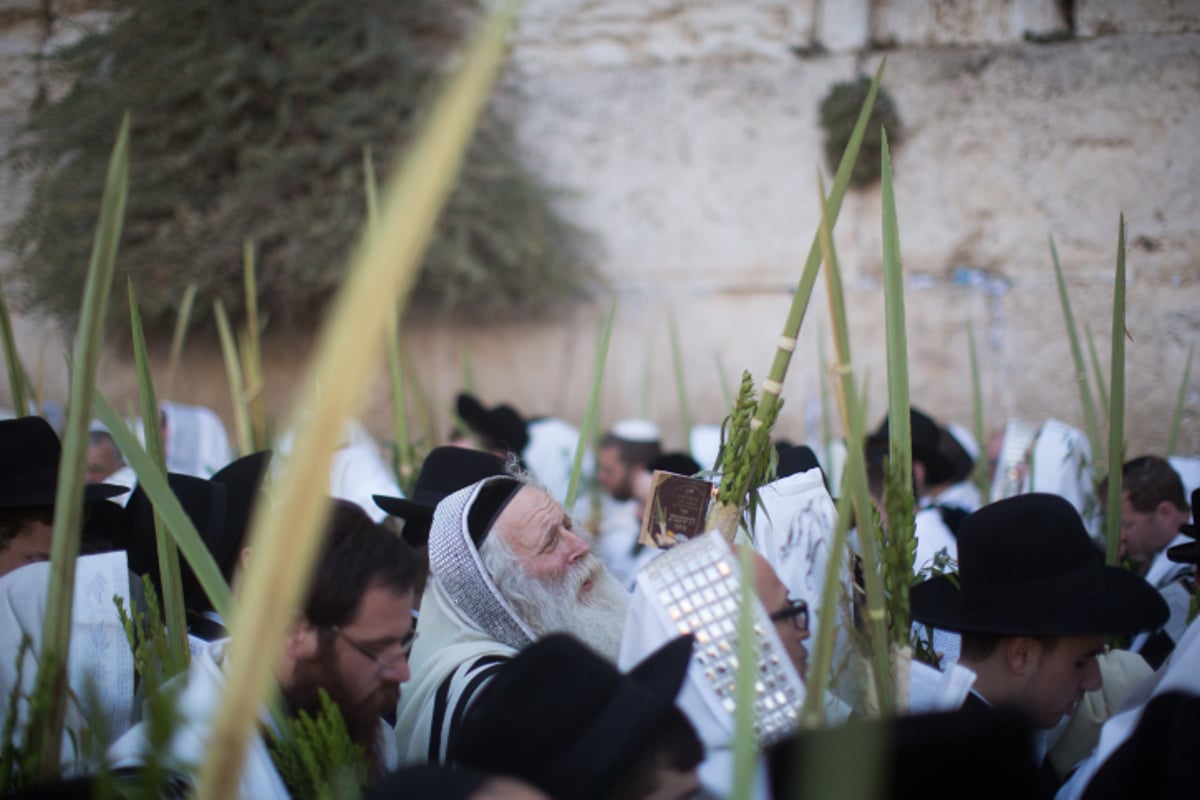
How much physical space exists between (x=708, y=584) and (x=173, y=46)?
5505 mm

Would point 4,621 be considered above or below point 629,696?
below

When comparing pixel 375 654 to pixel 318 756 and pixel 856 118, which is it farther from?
pixel 856 118

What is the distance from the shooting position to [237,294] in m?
5.92

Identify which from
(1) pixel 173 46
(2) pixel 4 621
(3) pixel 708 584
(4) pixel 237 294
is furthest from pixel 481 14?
(3) pixel 708 584

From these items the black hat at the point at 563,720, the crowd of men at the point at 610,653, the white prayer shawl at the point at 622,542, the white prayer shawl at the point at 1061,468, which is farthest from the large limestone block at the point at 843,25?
the black hat at the point at 563,720

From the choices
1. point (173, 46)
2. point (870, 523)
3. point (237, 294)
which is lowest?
point (237, 294)

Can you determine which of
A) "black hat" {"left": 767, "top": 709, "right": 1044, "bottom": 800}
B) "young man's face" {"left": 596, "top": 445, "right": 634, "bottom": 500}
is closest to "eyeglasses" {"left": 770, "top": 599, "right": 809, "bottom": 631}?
"black hat" {"left": 767, "top": 709, "right": 1044, "bottom": 800}

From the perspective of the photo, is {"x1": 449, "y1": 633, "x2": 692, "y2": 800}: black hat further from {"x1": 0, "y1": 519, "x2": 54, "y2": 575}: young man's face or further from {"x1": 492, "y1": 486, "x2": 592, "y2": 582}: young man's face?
{"x1": 0, "y1": 519, "x2": 54, "y2": 575}: young man's face

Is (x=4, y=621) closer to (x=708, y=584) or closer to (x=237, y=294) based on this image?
(x=708, y=584)

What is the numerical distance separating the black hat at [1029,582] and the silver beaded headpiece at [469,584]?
0.85m

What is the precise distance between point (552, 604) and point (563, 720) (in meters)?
1.07

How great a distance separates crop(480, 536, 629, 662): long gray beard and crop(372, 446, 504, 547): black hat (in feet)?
1.46

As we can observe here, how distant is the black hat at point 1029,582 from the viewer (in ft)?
5.83

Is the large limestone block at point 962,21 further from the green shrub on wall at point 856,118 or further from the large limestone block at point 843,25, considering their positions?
the green shrub on wall at point 856,118
